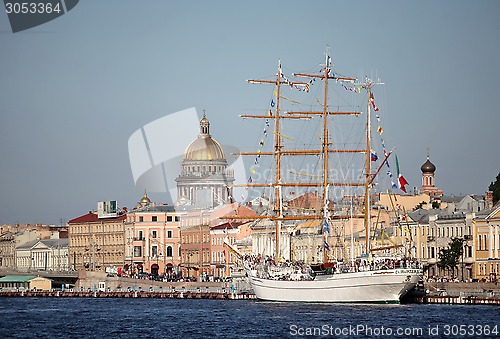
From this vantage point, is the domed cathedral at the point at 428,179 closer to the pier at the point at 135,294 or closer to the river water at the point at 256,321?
the pier at the point at 135,294

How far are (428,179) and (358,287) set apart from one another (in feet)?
222

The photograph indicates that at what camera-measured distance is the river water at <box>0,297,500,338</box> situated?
81250 millimetres

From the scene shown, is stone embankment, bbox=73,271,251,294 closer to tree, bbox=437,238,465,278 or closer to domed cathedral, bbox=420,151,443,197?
tree, bbox=437,238,465,278

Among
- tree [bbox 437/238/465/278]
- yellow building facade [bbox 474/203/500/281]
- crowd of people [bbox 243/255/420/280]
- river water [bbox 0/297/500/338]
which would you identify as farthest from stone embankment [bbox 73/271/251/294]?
river water [bbox 0/297/500/338]

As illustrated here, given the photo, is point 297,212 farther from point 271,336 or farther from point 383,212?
point 271,336

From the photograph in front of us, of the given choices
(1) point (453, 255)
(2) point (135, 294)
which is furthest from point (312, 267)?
(2) point (135, 294)

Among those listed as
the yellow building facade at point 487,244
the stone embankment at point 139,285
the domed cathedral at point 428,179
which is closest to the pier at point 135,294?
the stone embankment at point 139,285

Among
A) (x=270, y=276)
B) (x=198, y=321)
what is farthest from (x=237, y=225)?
(x=198, y=321)

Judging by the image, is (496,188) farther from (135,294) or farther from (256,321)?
(256,321)

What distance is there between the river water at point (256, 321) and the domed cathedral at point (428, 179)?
57.7 m

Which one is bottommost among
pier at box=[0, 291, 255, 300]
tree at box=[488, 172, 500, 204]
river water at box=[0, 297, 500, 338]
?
river water at box=[0, 297, 500, 338]

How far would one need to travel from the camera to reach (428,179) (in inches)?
6885

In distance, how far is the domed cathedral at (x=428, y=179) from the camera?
17362 cm

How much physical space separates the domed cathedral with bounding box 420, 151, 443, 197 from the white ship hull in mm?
59240
